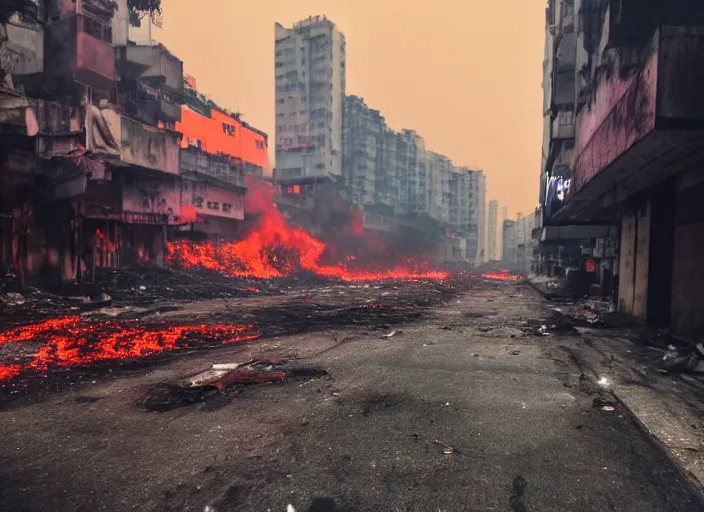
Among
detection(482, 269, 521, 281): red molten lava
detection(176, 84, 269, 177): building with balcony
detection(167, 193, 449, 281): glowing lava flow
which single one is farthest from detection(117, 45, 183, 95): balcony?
detection(482, 269, 521, 281): red molten lava

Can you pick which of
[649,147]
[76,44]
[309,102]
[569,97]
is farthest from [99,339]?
[309,102]

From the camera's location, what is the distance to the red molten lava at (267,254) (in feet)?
110

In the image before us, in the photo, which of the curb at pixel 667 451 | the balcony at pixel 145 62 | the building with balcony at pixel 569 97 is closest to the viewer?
the curb at pixel 667 451

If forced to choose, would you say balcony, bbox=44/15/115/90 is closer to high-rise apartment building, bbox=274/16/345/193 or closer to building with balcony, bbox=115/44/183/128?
building with balcony, bbox=115/44/183/128

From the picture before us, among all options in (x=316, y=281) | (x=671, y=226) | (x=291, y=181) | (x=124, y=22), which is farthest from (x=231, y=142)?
(x=671, y=226)

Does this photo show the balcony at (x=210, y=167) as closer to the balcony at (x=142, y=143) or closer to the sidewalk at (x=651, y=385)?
the balcony at (x=142, y=143)

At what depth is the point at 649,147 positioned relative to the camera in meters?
7.62

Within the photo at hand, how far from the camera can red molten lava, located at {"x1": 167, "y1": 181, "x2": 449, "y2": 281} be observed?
33469 millimetres

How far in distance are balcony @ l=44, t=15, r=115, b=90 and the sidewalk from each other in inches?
1262

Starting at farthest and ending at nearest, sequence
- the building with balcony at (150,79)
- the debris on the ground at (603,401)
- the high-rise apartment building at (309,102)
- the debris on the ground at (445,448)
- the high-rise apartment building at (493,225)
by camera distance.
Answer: the high-rise apartment building at (493,225) < the high-rise apartment building at (309,102) < the building with balcony at (150,79) < the debris on the ground at (603,401) < the debris on the ground at (445,448)

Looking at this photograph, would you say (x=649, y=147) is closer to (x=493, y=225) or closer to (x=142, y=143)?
(x=142, y=143)

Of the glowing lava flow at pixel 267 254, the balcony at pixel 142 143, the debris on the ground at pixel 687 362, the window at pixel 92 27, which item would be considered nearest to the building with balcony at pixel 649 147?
the debris on the ground at pixel 687 362

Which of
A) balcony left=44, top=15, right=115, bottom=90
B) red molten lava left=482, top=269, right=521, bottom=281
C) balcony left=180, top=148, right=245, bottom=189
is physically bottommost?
red molten lava left=482, top=269, right=521, bottom=281

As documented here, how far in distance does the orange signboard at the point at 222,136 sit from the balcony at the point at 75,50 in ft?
72.7
